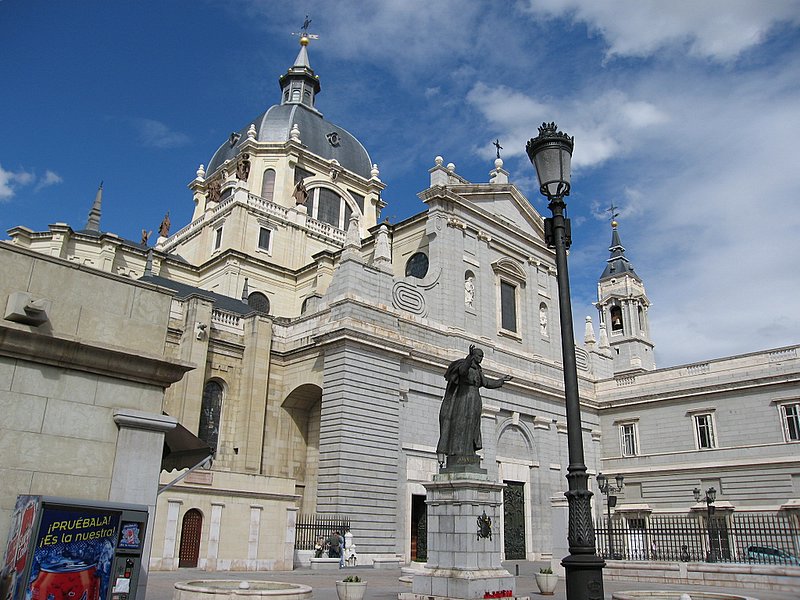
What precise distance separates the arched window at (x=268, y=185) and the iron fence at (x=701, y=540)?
92.0 ft

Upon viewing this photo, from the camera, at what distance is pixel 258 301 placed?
1513 inches

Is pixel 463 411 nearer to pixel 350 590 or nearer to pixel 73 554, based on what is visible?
pixel 350 590

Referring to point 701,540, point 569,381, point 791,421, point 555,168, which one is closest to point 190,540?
point 569,381

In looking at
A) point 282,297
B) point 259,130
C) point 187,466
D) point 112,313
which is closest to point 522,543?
point 282,297

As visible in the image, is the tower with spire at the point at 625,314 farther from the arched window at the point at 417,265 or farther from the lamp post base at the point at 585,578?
the lamp post base at the point at 585,578

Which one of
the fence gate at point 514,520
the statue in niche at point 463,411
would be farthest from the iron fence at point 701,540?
the statue in niche at point 463,411

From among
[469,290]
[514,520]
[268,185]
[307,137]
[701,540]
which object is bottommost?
[701,540]

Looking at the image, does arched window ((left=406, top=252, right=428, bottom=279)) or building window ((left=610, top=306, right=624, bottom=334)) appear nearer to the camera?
arched window ((left=406, top=252, right=428, bottom=279))

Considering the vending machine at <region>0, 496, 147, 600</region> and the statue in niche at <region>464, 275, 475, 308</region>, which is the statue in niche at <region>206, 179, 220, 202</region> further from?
the vending machine at <region>0, 496, 147, 600</region>

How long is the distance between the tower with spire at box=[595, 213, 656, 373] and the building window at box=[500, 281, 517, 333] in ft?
125

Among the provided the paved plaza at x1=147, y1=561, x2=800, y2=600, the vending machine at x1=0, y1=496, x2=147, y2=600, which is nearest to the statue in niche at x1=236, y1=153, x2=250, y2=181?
the paved plaza at x1=147, y1=561, x2=800, y2=600

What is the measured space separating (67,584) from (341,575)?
47.8 ft

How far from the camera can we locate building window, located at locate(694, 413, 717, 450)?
3231 cm

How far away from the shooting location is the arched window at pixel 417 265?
31.4 m
